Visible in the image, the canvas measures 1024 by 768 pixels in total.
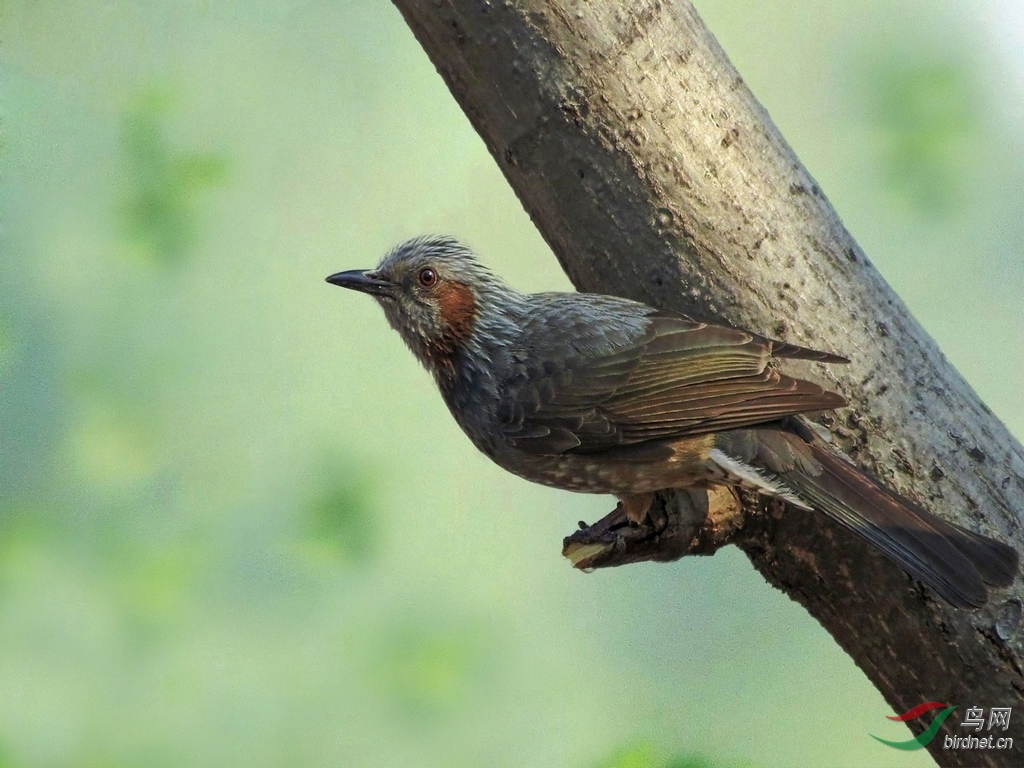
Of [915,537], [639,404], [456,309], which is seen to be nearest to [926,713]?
[915,537]

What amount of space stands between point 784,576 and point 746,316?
63cm

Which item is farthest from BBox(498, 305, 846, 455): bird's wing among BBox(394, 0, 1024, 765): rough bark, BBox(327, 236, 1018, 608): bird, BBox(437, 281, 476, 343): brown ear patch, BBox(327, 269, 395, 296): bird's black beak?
BBox(327, 269, 395, 296): bird's black beak

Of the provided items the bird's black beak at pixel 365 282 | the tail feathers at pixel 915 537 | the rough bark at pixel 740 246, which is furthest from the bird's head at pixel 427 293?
the tail feathers at pixel 915 537

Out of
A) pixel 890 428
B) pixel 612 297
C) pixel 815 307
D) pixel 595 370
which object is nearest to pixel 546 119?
pixel 612 297

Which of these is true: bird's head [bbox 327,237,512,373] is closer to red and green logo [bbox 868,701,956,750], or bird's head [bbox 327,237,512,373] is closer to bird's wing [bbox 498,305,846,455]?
A: bird's wing [bbox 498,305,846,455]

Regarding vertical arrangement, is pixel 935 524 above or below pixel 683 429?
below

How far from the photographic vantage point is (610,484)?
2498mm

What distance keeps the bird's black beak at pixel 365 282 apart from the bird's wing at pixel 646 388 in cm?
45

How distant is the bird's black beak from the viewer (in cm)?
275

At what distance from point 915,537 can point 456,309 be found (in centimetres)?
126

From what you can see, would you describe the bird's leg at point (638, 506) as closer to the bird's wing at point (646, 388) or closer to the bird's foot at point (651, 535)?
the bird's foot at point (651, 535)

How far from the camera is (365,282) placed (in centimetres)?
276

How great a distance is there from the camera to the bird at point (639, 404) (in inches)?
87.9

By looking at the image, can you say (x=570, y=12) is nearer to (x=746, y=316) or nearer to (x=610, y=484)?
(x=746, y=316)
